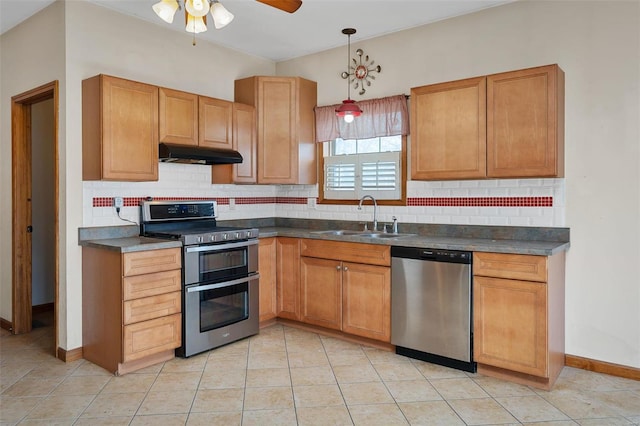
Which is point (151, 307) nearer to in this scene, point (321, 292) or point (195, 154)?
point (195, 154)

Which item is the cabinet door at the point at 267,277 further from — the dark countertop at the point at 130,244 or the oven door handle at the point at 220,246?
the dark countertop at the point at 130,244

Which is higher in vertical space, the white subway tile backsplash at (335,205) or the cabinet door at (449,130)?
the cabinet door at (449,130)

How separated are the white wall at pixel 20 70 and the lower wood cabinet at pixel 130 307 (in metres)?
0.40

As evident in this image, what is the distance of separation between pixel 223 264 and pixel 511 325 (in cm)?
222

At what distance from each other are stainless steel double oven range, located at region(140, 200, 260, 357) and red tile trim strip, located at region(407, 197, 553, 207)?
152cm

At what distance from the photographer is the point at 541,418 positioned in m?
2.56

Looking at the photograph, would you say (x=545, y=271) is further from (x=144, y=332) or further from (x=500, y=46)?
(x=144, y=332)

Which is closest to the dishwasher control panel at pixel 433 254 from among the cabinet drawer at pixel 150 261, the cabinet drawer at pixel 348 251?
the cabinet drawer at pixel 348 251

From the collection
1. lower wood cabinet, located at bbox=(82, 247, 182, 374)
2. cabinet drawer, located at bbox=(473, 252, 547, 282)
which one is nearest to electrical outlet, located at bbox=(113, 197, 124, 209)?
lower wood cabinet, located at bbox=(82, 247, 182, 374)

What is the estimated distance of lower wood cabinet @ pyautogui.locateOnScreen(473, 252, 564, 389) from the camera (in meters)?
2.90

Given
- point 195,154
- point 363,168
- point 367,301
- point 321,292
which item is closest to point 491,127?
point 363,168

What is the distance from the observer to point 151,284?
328 centimetres

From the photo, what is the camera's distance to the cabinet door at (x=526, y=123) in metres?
3.06

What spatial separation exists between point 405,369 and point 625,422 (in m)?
1.32
